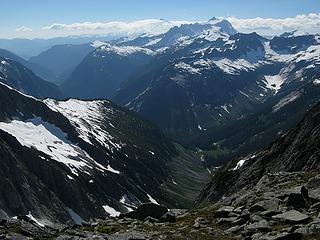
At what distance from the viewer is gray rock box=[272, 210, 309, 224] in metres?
31.7

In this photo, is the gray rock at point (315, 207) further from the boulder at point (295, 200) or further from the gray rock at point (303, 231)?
the gray rock at point (303, 231)

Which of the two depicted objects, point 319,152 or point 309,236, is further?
point 319,152

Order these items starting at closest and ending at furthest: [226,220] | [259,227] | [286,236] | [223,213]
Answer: [286,236] < [259,227] < [226,220] < [223,213]

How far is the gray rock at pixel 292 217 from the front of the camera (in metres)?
31.7

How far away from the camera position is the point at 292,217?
32.4 m

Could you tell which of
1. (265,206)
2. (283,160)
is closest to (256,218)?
(265,206)

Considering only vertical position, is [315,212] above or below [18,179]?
above

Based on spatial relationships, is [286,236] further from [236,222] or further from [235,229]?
[236,222]

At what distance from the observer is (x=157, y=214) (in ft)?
163

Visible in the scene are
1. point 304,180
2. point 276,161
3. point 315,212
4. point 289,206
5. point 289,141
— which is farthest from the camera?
point 289,141

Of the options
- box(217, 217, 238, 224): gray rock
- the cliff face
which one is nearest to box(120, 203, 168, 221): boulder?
box(217, 217, 238, 224): gray rock

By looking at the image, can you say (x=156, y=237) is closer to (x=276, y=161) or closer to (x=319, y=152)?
(x=319, y=152)

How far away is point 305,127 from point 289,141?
4203mm

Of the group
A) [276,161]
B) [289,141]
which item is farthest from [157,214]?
[289,141]
